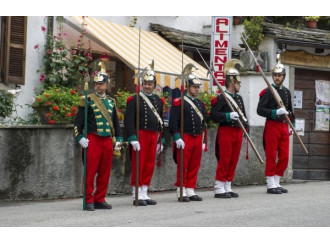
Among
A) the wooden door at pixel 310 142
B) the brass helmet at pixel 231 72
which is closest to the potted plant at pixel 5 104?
the brass helmet at pixel 231 72

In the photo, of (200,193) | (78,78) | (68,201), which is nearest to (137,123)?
(68,201)

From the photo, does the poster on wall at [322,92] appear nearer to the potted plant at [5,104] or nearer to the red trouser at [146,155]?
the red trouser at [146,155]

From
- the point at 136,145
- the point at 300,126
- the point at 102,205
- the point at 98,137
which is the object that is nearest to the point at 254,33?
the point at 300,126

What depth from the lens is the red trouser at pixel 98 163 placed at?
1191 cm

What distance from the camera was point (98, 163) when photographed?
11984 mm

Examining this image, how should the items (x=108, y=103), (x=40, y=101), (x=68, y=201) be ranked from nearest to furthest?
(x=108, y=103)
(x=68, y=201)
(x=40, y=101)

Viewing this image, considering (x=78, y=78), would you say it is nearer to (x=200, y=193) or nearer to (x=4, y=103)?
(x=4, y=103)

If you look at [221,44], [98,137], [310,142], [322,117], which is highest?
[221,44]

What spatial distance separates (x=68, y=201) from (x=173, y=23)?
819 cm

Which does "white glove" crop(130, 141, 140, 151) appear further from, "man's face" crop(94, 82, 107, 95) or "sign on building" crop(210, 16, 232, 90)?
"sign on building" crop(210, 16, 232, 90)

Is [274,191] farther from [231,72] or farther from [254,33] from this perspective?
[254,33]

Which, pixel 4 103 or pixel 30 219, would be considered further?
pixel 4 103

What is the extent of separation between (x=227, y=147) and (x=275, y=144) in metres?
1.06

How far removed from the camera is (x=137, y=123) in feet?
40.8
